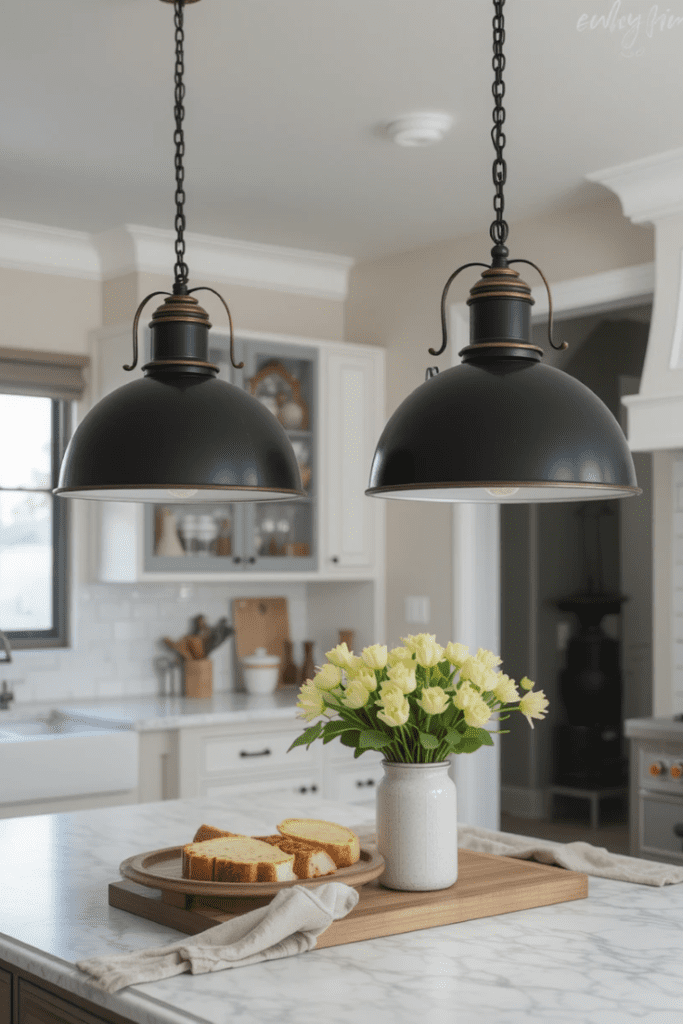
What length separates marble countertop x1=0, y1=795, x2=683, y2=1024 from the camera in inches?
60.6

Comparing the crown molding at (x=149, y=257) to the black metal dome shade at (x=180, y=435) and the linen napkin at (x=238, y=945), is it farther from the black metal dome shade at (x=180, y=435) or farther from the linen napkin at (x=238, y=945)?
the linen napkin at (x=238, y=945)

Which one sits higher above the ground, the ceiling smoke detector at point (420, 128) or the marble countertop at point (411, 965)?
the ceiling smoke detector at point (420, 128)

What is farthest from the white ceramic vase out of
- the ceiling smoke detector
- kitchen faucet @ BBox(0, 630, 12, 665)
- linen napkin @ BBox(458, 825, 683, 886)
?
kitchen faucet @ BBox(0, 630, 12, 665)

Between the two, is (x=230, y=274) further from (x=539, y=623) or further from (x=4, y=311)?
(x=539, y=623)

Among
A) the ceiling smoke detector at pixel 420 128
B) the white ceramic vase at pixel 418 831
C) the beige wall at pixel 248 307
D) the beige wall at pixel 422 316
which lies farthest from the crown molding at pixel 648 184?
the white ceramic vase at pixel 418 831

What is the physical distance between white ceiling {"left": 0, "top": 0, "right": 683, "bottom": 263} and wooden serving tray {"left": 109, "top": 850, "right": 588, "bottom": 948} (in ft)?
6.31

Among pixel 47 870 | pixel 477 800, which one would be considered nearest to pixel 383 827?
pixel 47 870

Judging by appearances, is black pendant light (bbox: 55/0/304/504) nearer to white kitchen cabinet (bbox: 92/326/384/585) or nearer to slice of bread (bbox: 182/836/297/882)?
slice of bread (bbox: 182/836/297/882)

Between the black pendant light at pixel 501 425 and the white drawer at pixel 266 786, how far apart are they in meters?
2.84

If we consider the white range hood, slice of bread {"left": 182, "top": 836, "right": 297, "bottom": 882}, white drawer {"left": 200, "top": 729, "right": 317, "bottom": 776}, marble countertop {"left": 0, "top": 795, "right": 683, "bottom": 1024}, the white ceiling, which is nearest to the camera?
marble countertop {"left": 0, "top": 795, "right": 683, "bottom": 1024}

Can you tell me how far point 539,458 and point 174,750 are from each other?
10.0ft

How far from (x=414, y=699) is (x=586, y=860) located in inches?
23.5

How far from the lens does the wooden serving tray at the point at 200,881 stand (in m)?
1.85

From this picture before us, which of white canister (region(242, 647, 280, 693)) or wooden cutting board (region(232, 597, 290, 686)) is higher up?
wooden cutting board (region(232, 597, 290, 686))
